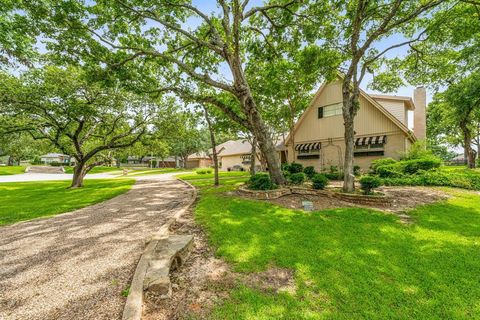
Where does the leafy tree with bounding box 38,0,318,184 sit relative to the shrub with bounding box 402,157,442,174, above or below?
above

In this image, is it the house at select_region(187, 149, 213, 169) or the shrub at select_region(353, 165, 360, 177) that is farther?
the house at select_region(187, 149, 213, 169)

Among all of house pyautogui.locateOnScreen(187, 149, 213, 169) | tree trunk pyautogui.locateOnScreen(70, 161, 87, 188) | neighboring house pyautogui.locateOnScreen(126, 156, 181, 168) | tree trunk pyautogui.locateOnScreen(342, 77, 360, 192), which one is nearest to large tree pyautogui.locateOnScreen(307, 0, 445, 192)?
tree trunk pyautogui.locateOnScreen(342, 77, 360, 192)

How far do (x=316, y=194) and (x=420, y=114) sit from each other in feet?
57.8

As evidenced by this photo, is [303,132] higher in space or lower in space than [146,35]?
lower

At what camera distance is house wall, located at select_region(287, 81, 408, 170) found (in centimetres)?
1662

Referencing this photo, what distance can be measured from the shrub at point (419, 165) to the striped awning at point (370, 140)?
132 inches

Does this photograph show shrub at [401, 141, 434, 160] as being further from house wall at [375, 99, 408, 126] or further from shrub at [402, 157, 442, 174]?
house wall at [375, 99, 408, 126]

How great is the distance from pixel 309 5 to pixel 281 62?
278 centimetres

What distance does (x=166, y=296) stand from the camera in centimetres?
306

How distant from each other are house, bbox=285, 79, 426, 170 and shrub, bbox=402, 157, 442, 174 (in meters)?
2.24

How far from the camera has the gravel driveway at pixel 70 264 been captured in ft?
9.25

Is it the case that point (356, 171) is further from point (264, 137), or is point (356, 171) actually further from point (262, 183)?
point (262, 183)

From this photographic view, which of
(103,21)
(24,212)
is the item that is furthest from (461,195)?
(24,212)

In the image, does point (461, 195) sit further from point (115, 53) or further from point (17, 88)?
point (17, 88)
